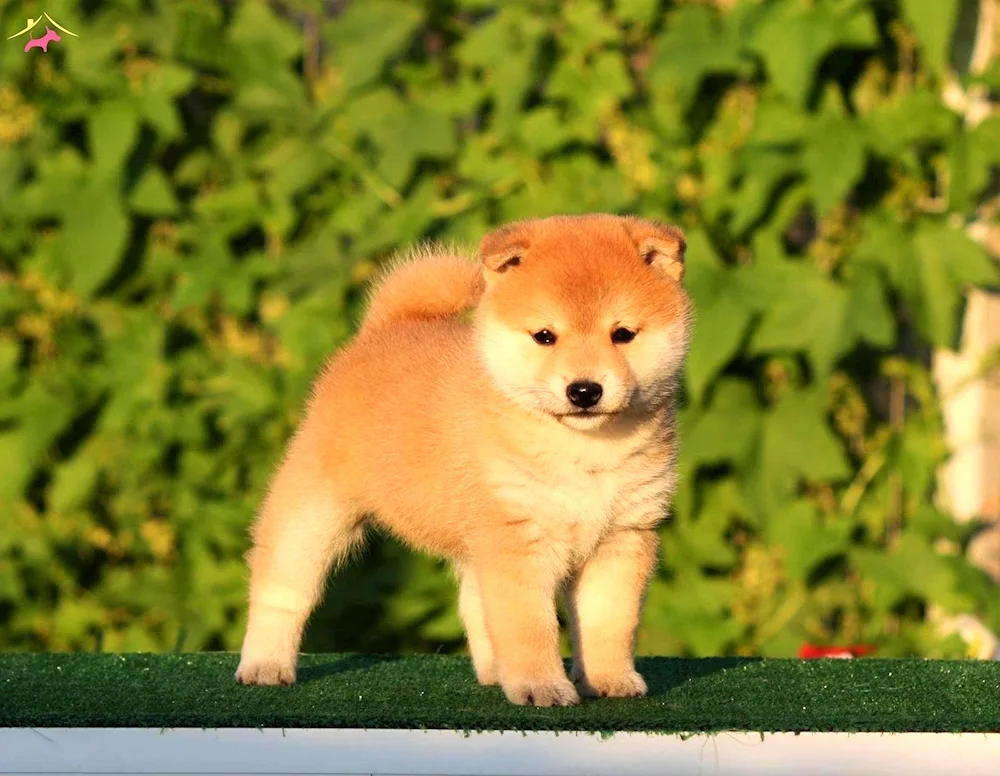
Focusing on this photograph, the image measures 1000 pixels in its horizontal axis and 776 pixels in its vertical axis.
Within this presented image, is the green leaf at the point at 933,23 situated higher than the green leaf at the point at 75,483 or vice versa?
the green leaf at the point at 933,23

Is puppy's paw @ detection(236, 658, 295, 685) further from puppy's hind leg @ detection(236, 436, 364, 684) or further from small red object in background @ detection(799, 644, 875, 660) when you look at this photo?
small red object in background @ detection(799, 644, 875, 660)

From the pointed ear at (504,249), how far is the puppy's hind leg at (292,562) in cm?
71

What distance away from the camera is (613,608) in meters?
3.67

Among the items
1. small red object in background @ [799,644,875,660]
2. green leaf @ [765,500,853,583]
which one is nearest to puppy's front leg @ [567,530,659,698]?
small red object in background @ [799,644,875,660]

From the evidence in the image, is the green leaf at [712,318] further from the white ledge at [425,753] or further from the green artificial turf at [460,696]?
the white ledge at [425,753]

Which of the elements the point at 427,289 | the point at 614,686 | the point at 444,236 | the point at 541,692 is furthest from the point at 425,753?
the point at 444,236

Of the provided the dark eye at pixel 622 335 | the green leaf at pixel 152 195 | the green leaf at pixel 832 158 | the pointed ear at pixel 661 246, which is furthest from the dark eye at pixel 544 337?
the green leaf at pixel 152 195

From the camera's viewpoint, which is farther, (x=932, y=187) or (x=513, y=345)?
(x=932, y=187)

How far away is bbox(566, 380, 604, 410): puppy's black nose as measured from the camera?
3408 millimetres

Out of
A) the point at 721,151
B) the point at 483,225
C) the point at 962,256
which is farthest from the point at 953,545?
the point at 483,225

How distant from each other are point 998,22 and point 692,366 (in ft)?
6.02

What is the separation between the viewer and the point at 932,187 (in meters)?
6.33

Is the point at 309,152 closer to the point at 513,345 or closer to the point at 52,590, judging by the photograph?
the point at 52,590

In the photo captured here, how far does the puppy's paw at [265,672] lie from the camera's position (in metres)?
3.91
